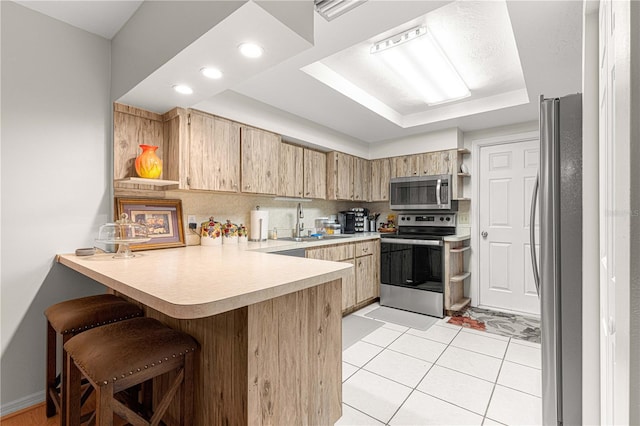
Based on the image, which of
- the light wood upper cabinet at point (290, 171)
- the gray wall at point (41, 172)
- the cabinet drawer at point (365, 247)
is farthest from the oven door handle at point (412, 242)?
A: the gray wall at point (41, 172)

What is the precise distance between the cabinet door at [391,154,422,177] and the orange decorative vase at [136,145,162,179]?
314 centimetres

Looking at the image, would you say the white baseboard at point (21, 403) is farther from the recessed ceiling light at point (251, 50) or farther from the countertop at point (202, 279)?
the recessed ceiling light at point (251, 50)

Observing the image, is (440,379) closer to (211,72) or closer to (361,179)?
(211,72)

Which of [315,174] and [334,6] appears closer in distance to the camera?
[334,6]

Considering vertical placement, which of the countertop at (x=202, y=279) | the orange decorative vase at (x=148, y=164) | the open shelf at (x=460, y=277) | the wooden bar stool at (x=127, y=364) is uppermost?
the orange decorative vase at (x=148, y=164)

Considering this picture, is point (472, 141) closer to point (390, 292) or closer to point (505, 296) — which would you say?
point (505, 296)

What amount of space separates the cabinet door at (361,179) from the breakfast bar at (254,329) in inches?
114

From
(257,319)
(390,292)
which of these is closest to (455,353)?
(390,292)

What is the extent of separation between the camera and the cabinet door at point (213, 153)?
240 centimetres

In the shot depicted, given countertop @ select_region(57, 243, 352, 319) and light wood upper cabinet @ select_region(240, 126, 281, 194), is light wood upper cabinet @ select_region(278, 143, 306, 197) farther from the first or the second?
countertop @ select_region(57, 243, 352, 319)

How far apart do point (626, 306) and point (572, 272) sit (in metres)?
1.15

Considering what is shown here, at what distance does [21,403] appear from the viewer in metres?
1.84

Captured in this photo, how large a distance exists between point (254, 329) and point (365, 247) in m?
2.76

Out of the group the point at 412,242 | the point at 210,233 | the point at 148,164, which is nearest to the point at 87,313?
the point at 148,164
